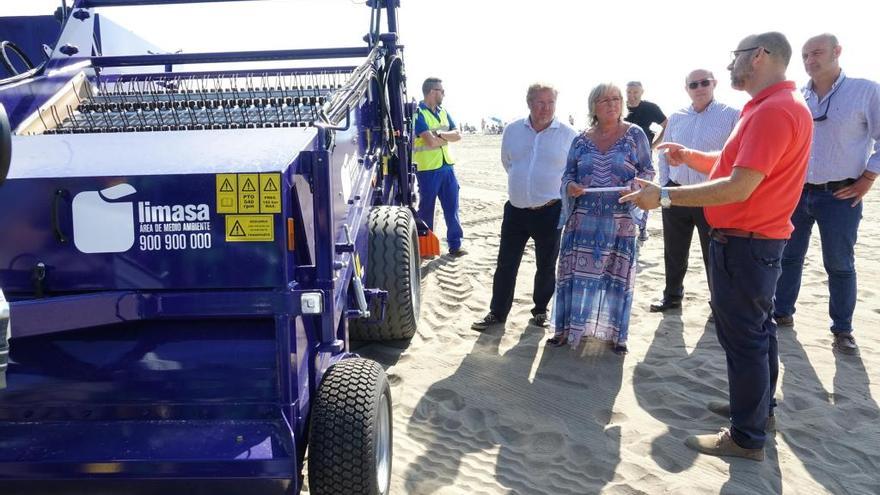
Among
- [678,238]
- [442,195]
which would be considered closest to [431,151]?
[442,195]

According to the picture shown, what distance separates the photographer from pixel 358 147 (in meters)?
3.82

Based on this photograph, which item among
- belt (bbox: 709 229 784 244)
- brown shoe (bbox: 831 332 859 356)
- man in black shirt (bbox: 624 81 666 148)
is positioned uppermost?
man in black shirt (bbox: 624 81 666 148)

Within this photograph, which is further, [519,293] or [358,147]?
[519,293]

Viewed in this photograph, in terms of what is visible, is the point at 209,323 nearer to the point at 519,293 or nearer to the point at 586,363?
the point at 586,363

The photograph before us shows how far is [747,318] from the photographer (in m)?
3.01

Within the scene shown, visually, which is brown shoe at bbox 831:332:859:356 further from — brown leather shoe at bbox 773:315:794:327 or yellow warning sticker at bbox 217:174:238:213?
yellow warning sticker at bbox 217:174:238:213

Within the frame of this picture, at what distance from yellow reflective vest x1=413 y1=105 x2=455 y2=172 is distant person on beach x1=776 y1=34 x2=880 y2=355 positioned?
11.3ft

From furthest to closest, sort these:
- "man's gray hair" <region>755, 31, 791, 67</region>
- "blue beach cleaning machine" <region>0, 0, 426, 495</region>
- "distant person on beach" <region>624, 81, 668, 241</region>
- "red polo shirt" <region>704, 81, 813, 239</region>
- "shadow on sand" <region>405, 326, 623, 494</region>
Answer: "distant person on beach" <region>624, 81, 668, 241</region>
"shadow on sand" <region>405, 326, 623, 494</region>
"man's gray hair" <region>755, 31, 791, 67</region>
"red polo shirt" <region>704, 81, 813, 239</region>
"blue beach cleaning machine" <region>0, 0, 426, 495</region>

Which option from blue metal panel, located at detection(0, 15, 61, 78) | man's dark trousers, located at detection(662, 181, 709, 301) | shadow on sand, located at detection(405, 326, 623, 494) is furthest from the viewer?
blue metal panel, located at detection(0, 15, 61, 78)

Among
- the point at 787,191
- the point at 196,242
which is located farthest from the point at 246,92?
the point at 787,191

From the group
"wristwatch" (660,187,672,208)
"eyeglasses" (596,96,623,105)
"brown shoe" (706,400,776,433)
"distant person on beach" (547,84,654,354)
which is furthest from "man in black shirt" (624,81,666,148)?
"wristwatch" (660,187,672,208)

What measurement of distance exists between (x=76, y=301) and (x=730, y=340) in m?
2.70

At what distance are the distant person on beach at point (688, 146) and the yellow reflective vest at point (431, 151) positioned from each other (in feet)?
7.87

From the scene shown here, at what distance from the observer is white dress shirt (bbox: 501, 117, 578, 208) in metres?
4.62
